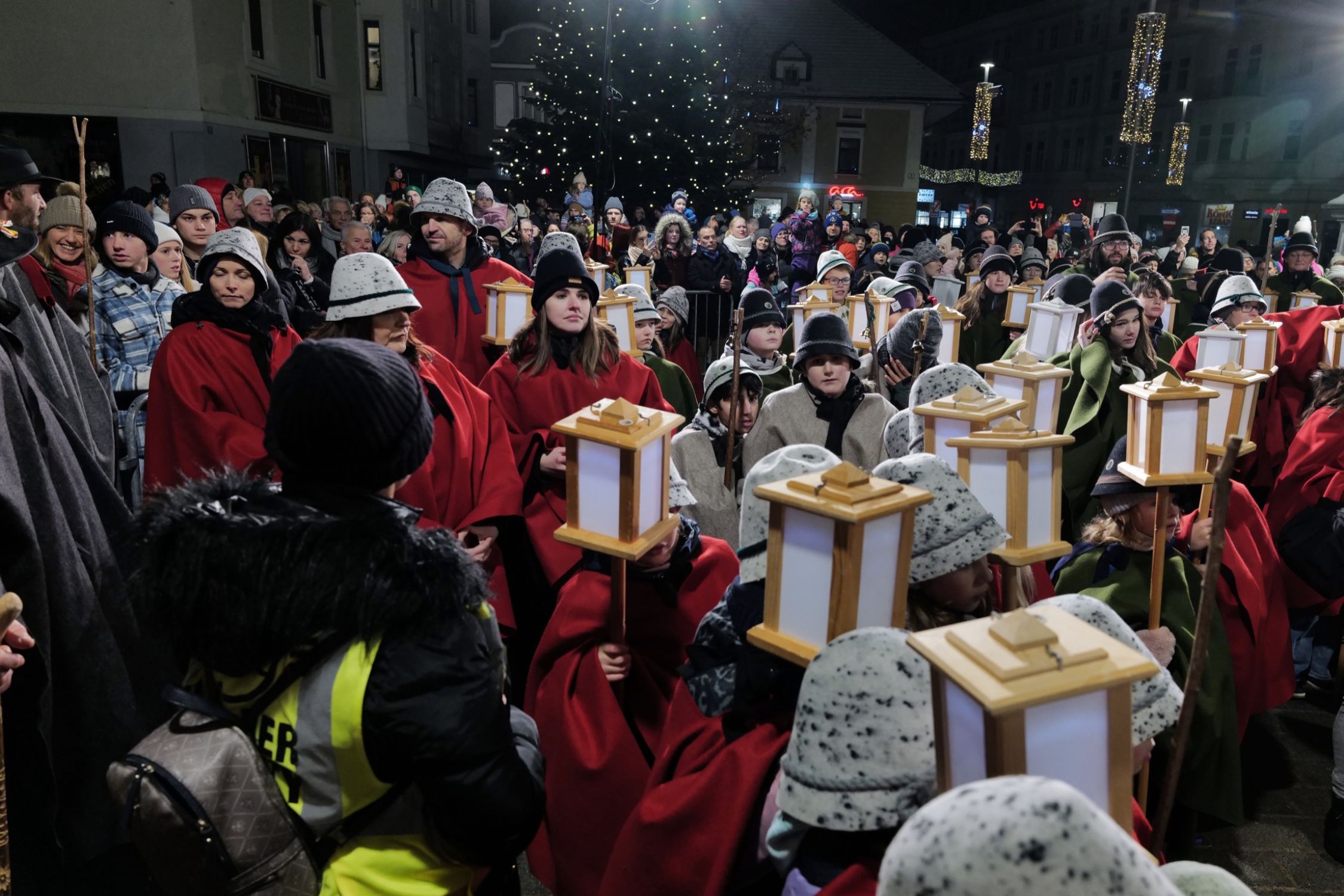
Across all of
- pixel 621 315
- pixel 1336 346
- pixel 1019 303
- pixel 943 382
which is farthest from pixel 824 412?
pixel 1019 303

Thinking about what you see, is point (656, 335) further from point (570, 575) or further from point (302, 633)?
point (302, 633)

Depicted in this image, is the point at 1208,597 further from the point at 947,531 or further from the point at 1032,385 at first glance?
the point at 1032,385

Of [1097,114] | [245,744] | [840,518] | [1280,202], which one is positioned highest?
[1097,114]

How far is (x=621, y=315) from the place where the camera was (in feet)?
18.0

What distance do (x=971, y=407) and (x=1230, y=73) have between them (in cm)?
4908

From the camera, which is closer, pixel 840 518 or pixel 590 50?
pixel 840 518

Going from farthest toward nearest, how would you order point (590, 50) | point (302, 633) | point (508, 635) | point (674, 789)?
1. point (590, 50)
2. point (508, 635)
3. point (674, 789)
4. point (302, 633)

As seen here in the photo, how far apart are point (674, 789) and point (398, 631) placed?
94 centimetres

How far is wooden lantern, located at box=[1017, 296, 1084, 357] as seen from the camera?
6.09 metres

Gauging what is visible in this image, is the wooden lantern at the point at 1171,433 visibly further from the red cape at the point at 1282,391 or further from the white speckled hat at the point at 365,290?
the red cape at the point at 1282,391

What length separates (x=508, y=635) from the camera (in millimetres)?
4098

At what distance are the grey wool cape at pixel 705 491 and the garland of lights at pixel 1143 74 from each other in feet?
38.2

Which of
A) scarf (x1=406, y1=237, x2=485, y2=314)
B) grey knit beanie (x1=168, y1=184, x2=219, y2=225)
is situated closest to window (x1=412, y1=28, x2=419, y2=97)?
grey knit beanie (x1=168, y1=184, x2=219, y2=225)

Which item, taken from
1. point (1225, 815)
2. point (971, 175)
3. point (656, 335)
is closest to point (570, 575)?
point (1225, 815)
